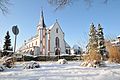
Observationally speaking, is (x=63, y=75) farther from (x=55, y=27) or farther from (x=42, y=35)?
(x=55, y=27)

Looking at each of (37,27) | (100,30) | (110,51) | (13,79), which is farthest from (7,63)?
(37,27)

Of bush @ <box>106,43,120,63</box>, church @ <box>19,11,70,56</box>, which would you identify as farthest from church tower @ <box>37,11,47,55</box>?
bush @ <box>106,43,120,63</box>

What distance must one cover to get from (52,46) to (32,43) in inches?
532

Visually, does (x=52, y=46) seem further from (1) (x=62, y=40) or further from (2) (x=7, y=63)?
(2) (x=7, y=63)

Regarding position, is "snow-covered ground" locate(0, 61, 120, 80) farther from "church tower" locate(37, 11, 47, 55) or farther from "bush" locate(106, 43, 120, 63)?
"church tower" locate(37, 11, 47, 55)

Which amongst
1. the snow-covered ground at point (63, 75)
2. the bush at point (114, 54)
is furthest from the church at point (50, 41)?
the snow-covered ground at point (63, 75)

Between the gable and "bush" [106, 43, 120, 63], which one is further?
the gable

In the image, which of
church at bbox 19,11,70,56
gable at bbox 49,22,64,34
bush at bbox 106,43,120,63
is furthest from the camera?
gable at bbox 49,22,64,34

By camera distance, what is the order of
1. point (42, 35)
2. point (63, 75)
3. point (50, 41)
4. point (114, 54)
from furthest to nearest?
point (42, 35) < point (50, 41) < point (114, 54) < point (63, 75)

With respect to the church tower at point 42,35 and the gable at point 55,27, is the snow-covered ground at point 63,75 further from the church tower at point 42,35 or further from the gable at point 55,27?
the gable at point 55,27

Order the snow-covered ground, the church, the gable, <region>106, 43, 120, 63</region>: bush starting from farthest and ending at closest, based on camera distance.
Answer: the gable, the church, <region>106, 43, 120, 63</region>: bush, the snow-covered ground

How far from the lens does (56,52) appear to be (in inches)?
2840

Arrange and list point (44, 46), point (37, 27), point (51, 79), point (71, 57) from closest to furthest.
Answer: point (51, 79) < point (71, 57) < point (44, 46) < point (37, 27)

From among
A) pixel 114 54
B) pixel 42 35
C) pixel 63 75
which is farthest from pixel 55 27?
pixel 63 75
